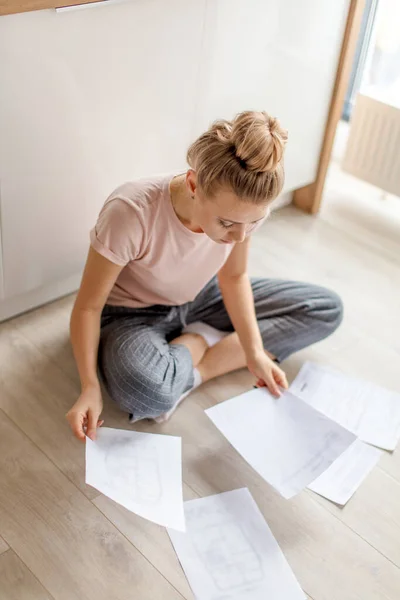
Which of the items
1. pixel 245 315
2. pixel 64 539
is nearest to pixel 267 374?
pixel 245 315

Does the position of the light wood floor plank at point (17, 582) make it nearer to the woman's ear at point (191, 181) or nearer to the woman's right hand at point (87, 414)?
the woman's right hand at point (87, 414)

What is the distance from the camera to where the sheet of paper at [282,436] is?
4.22 ft

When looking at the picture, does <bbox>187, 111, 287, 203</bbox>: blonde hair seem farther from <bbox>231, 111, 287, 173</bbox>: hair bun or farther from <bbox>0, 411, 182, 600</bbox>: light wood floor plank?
<bbox>0, 411, 182, 600</bbox>: light wood floor plank

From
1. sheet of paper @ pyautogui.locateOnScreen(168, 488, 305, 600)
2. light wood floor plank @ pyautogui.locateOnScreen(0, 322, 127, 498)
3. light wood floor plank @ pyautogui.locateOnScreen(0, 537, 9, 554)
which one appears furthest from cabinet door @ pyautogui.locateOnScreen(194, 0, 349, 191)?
light wood floor plank @ pyautogui.locateOnScreen(0, 537, 9, 554)

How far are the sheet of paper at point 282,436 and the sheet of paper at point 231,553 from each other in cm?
7

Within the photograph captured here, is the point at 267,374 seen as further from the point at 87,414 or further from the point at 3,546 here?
the point at 3,546

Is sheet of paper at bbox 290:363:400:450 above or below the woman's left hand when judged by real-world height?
below

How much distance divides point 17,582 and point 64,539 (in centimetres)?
10

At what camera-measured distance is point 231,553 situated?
3.91 feet

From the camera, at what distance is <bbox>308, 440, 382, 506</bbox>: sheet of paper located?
1.32m

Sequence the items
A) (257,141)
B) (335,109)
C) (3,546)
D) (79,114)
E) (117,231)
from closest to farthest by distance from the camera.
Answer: (257,141) < (3,546) < (117,231) < (79,114) < (335,109)

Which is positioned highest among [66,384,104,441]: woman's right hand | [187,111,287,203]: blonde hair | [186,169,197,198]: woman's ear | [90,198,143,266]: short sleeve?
[187,111,287,203]: blonde hair

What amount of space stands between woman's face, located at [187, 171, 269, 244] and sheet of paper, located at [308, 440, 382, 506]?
454 millimetres

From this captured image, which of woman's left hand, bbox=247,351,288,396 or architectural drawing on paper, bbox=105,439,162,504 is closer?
architectural drawing on paper, bbox=105,439,162,504
